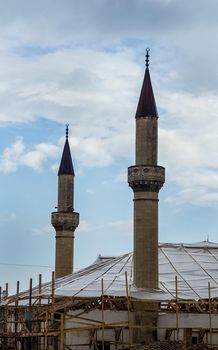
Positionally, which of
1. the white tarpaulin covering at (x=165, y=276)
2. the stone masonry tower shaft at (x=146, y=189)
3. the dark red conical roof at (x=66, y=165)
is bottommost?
the white tarpaulin covering at (x=165, y=276)

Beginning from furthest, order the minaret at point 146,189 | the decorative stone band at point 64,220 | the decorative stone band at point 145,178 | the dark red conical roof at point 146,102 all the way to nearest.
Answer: the decorative stone band at point 64,220 < the dark red conical roof at point 146,102 < the decorative stone band at point 145,178 < the minaret at point 146,189

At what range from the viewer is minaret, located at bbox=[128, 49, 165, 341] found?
29406mm

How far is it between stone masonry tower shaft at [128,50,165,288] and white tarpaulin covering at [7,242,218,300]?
855mm

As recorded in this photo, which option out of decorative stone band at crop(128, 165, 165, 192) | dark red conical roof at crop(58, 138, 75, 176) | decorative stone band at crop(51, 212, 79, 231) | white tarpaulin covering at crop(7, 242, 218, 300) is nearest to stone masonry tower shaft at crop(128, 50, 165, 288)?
decorative stone band at crop(128, 165, 165, 192)

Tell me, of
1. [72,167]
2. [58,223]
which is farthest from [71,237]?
[72,167]

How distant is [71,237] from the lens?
4094 centimetres

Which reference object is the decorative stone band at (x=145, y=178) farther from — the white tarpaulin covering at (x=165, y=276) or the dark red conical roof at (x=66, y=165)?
the dark red conical roof at (x=66, y=165)

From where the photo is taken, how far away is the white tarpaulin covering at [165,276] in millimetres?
28031

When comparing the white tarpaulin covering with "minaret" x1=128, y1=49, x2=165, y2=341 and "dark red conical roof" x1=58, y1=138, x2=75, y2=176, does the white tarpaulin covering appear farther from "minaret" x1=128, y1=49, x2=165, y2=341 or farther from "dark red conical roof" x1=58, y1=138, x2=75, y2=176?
"dark red conical roof" x1=58, y1=138, x2=75, y2=176

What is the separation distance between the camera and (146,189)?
99.9ft

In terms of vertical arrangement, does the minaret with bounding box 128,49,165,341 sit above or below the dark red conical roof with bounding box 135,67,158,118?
below

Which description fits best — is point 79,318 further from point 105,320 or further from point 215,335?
point 215,335

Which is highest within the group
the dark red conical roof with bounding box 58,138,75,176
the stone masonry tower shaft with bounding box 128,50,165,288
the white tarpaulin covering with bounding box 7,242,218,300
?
the dark red conical roof with bounding box 58,138,75,176

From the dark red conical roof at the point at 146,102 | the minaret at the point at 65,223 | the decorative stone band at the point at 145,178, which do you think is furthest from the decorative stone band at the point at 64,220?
the dark red conical roof at the point at 146,102
